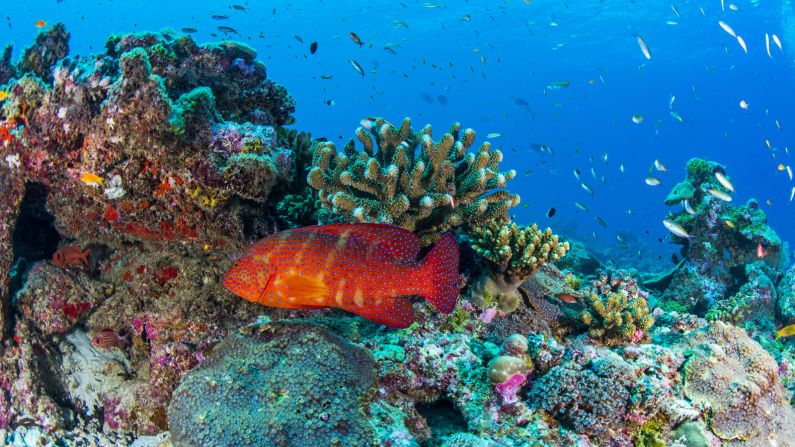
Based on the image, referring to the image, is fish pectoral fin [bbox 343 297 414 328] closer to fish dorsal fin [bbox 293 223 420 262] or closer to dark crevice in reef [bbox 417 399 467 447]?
fish dorsal fin [bbox 293 223 420 262]

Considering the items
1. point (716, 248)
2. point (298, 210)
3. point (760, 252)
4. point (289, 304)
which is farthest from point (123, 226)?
point (760, 252)

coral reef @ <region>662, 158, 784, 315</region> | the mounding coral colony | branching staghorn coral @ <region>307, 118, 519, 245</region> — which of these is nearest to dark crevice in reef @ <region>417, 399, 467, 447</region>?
the mounding coral colony

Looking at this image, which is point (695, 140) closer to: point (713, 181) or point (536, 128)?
point (536, 128)

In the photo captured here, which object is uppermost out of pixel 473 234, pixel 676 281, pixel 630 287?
pixel 473 234

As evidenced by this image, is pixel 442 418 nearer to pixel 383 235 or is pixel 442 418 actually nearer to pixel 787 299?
pixel 383 235

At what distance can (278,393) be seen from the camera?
288 centimetres

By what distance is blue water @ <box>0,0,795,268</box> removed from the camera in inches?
1966

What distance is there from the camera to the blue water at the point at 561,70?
49938 mm

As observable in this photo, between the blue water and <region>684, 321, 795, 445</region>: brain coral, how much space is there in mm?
25393

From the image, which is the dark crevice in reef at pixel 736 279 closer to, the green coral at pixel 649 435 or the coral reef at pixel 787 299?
the coral reef at pixel 787 299

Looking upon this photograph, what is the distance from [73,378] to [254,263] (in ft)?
10.4

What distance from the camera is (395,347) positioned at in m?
3.54

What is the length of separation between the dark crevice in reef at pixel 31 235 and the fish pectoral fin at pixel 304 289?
346cm

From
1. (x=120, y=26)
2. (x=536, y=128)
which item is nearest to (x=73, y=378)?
(x=120, y=26)
